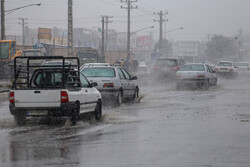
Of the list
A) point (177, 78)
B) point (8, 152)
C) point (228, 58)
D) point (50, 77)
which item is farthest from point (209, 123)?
point (228, 58)

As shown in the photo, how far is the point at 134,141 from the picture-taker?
33.6 ft

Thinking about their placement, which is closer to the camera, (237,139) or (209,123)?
(237,139)

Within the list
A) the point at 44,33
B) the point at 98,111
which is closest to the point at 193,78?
the point at 98,111

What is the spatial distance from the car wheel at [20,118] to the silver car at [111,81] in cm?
541

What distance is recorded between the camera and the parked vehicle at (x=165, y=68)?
3509 centimetres

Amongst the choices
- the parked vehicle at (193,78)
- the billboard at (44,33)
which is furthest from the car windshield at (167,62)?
the billboard at (44,33)

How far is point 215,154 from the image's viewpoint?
28.5 ft

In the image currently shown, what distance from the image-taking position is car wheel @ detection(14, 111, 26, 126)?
1288 centimetres

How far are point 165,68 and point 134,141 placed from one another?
25.3 m

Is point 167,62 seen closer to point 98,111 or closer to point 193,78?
point 193,78

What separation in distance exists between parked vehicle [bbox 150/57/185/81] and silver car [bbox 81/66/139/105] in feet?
48.5

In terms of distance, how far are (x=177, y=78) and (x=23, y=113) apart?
57.8 feet

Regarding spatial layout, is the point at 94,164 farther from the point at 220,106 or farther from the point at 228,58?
the point at 228,58

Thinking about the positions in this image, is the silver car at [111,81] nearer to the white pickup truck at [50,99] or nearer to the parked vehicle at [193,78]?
the white pickup truck at [50,99]
